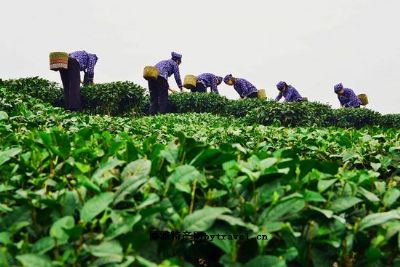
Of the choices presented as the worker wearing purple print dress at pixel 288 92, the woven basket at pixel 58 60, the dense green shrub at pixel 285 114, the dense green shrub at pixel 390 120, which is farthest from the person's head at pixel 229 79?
the dense green shrub at pixel 285 114

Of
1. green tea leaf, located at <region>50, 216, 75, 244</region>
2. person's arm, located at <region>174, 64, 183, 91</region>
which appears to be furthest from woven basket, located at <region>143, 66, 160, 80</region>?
green tea leaf, located at <region>50, 216, 75, 244</region>

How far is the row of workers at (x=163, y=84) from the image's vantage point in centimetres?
1367

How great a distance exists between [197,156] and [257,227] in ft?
1.57

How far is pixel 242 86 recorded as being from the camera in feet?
66.4

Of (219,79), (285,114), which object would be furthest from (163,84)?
(219,79)

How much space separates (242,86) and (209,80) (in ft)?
5.30

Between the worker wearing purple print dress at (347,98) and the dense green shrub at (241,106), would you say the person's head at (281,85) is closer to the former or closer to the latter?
the worker wearing purple print dress at (347,98)

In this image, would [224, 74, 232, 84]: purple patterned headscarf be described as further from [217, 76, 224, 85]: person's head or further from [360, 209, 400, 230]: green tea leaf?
[360, 209, 400, 230]: green tea leaf

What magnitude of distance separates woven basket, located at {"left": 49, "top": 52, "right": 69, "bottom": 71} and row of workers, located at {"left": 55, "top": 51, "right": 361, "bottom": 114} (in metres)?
0.42

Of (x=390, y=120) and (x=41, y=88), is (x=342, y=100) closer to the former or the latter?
(x=390, y=120)

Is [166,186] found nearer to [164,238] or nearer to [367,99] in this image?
[164,238]

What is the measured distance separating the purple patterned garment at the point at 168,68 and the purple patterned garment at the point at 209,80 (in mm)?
3754

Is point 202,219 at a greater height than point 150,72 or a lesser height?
lesser

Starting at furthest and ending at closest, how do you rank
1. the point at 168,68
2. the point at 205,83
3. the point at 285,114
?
the point at 205,83, the point at 168,68, the point at 285,114
